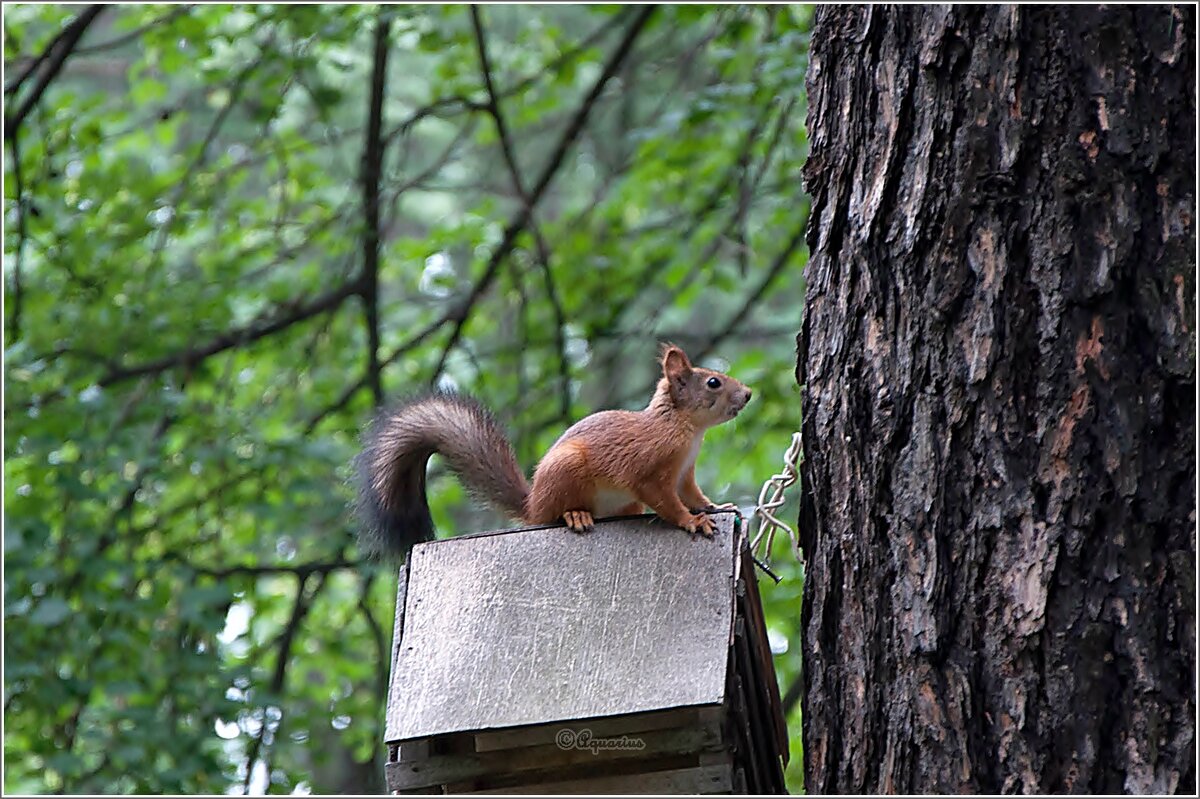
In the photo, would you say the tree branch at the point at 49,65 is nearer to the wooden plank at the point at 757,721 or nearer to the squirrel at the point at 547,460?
the squirrel at the point at 547,460

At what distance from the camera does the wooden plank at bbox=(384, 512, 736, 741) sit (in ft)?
6.38

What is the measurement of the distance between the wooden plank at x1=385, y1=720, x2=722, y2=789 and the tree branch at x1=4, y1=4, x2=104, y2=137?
316 cm

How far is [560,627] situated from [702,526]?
0.27 m

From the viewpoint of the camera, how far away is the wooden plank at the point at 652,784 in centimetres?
191

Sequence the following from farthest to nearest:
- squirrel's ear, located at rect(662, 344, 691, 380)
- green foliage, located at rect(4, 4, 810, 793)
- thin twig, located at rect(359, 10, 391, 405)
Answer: thin twig, located at rect(359, 10, 391, 405) < green foliage, located at rect(4, 4, 810, 793) < squirrel's ear, located at rect(662, 344, 691, 380)

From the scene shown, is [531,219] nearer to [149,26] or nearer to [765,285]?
[765,285]

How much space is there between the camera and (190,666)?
14.0 feet

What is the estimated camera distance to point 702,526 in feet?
7.06

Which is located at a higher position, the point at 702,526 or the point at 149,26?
the point at 149,26

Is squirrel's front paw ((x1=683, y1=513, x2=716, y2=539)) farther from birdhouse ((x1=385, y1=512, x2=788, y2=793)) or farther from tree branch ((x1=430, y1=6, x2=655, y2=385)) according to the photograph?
tree branch ((x1=430, y1=6, x2=655, y2=385))

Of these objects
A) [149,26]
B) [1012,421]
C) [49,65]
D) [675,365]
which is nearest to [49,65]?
[49,65]

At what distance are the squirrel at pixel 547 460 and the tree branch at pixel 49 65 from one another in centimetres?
244

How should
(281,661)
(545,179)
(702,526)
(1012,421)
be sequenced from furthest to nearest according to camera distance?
1. (545,179)
2. (281,661)
3. (702,526)
4. (1012,421)

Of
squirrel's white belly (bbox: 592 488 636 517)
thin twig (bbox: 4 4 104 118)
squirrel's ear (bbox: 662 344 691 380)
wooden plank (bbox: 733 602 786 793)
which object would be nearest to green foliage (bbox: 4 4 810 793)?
thin twig (bbox: 4 4 104 118)
